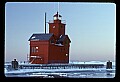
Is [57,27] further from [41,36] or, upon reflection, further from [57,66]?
[57,66]

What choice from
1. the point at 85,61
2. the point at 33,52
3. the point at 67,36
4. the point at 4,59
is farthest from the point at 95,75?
the point at 4,59

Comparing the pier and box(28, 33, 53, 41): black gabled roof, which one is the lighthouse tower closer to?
box(28, 33, 53, 41): black gabled roof

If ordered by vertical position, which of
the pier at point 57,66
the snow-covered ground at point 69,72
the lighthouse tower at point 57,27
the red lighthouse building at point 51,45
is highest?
the lighthouse tower at point 57,27

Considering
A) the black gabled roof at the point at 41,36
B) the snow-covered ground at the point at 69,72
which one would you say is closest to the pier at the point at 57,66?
the snow-covered ground at the point at 69,72

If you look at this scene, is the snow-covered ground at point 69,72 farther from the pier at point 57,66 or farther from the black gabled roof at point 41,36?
the black gabled roof at point 41,36

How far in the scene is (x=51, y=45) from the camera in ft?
4.71

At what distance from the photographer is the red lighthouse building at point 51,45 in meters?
1.40

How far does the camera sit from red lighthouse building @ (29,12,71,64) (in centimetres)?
140

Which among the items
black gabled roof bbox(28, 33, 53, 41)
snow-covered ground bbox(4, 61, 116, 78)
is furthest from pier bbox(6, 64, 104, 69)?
black gabled roof bbox(28, 33, 53, 41)

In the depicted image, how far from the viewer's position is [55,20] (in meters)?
1.39
